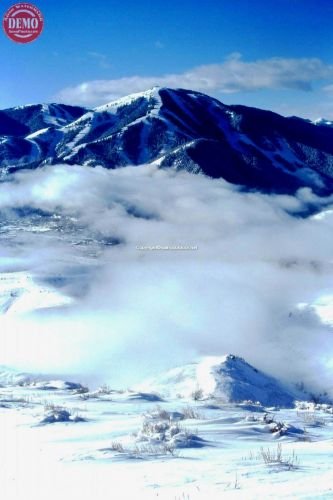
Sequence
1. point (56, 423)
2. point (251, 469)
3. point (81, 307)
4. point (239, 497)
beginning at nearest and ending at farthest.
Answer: point (239, 497) < point (251, 469) < point (56, 423) < point (81, 307)

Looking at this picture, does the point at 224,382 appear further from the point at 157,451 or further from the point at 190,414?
the point at 157,451

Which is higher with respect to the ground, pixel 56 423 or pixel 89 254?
pixel 89 254

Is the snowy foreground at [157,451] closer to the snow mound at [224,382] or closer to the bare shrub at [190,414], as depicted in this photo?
the bare shrub at [190,414]

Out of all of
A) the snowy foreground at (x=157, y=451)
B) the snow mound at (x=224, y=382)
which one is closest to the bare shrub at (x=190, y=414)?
the snowy foreground at (x=157, y=451)

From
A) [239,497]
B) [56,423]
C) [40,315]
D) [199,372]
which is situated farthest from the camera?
[40,315]

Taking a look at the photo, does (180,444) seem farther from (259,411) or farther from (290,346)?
(290,346)

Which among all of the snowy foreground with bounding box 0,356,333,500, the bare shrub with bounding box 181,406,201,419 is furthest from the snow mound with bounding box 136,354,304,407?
the bare shrub with bounding box 181,406,201,419

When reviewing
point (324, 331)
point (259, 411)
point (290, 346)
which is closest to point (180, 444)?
point (259, 411)

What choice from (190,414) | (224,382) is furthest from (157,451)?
(224,382)
